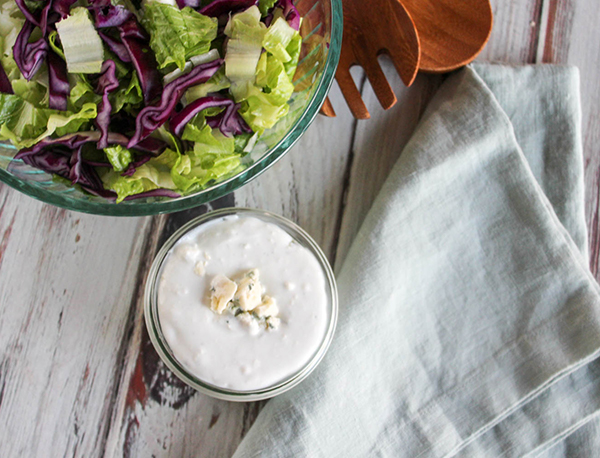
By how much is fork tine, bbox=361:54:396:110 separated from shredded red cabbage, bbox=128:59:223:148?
1.49 ft

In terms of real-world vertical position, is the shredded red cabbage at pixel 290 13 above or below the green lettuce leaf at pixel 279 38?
above

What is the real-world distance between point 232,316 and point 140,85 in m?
0.47

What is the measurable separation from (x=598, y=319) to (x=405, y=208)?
49 centimetres

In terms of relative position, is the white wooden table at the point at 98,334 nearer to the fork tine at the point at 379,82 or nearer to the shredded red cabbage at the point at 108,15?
the fork tine at the point at 379,82

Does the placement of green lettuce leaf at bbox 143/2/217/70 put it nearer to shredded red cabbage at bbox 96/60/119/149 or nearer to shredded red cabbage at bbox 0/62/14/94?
shredded red cabbage at bbox 96/60/119/149

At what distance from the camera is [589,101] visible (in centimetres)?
138

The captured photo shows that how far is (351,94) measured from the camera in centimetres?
120

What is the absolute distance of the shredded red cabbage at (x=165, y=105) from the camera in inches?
34.3

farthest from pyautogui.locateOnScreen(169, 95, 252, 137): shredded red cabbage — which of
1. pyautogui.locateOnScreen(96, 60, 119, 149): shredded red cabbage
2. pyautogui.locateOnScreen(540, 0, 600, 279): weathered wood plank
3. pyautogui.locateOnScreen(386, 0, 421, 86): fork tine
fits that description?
pyautogui.locateOnScreen(540, 0, 600, 279): weathered wood plank

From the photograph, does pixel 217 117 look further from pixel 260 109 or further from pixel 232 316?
pixel 232 316

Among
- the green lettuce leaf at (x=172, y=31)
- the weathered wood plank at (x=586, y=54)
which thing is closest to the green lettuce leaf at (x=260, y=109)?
the green lettuce leaf at (x=172, y=31)

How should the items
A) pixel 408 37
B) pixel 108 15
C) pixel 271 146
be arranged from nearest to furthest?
1. pixel 108 15
2. pixel 271 146
3. pixel 408 37

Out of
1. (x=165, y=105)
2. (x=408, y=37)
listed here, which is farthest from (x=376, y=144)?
(x=165, y=105)

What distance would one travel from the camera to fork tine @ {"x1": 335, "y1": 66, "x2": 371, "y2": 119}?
1193mm
